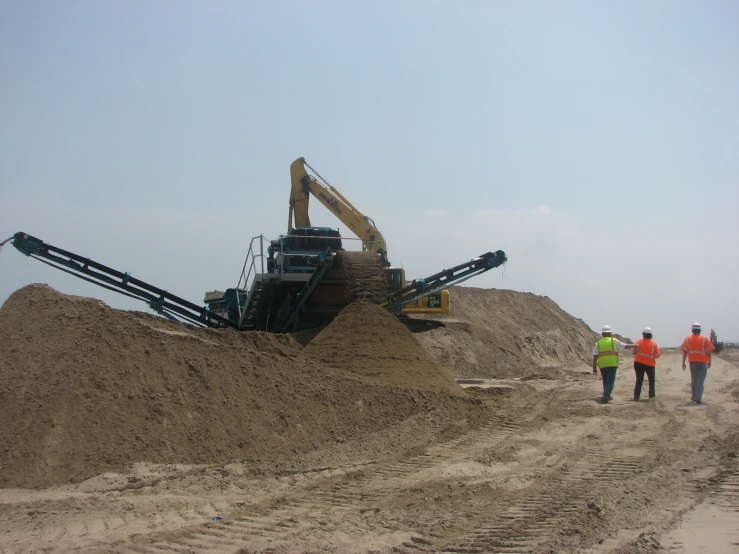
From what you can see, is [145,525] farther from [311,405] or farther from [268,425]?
[311,405]

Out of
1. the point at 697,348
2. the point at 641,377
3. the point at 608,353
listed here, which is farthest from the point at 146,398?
the point at 697,348

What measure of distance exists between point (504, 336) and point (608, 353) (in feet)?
50.3

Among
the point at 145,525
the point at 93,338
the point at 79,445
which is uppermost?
the point at 93,338

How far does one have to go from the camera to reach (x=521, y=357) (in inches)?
1010

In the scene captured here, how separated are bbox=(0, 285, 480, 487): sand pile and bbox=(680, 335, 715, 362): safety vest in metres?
4.48

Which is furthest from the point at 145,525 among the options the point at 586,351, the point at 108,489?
the point at 586,351

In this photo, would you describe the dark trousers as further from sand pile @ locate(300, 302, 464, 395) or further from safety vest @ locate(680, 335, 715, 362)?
sand pile @ locate(300, 302, 464, 395)

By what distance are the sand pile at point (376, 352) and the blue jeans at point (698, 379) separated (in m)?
3.88

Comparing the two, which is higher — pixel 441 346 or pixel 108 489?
pixel 441 346

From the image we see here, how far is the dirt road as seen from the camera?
5.31m

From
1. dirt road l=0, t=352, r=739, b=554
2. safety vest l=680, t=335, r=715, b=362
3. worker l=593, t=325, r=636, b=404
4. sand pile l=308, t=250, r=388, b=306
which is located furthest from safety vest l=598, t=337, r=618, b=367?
sand pile l=308, t=250, r=388, b=306

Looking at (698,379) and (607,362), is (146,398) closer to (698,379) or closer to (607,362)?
(607,362)

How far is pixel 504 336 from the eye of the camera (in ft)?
90.6

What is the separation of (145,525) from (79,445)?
1961 millimetres
